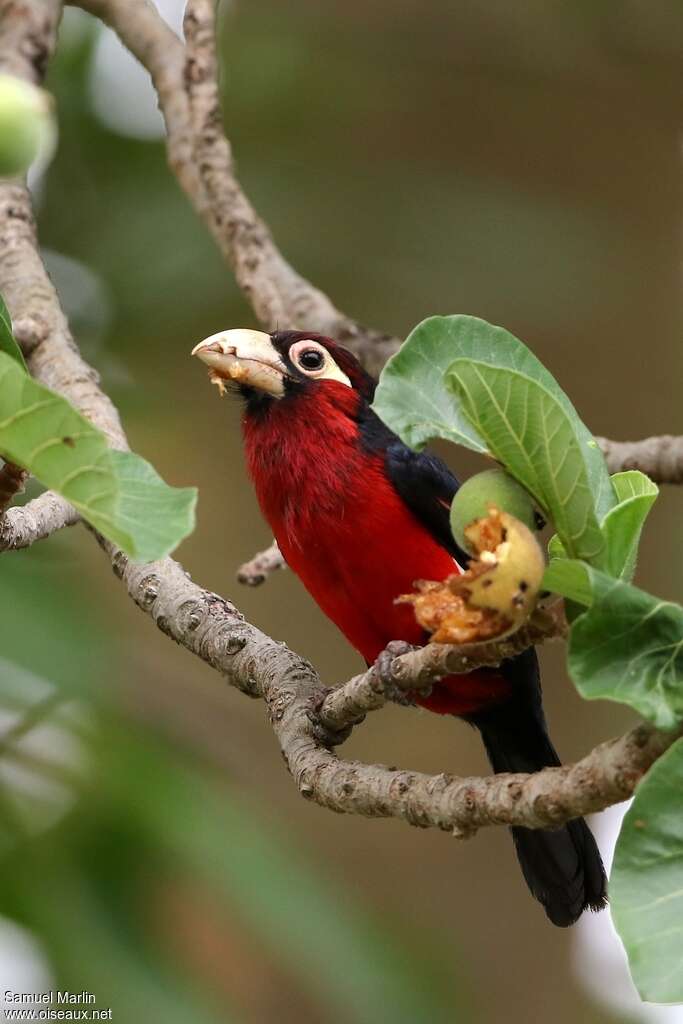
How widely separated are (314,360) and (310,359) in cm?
1

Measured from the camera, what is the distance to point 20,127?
44.7 inches

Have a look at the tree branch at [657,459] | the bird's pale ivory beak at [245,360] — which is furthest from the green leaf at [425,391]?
the tree branch at [657,459]

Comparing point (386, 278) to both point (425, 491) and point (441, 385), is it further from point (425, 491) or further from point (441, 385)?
point (441, 385)

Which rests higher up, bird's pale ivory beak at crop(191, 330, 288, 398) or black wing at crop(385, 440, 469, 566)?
bird's pale ivory beak at crop(191, 330, 288, 398)

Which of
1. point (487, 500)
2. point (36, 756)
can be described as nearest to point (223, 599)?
point (487, 500)

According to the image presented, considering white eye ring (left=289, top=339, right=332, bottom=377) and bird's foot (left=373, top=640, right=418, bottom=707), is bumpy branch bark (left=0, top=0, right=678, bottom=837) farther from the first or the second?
white eye ring (left=289, top=339, right=332, bottom=377)

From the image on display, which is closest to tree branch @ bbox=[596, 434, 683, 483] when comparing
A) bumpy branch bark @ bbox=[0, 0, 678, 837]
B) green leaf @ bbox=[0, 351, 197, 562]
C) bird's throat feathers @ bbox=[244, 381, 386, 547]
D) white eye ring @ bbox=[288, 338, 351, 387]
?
bird's throat feathers @ bbox=[244, 381, 386, 547]

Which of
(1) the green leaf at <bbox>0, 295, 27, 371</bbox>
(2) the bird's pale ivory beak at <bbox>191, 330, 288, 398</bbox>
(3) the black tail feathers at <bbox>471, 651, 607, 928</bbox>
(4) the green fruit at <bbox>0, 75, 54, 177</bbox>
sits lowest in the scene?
(3) the black tail feathers at <bbox>471, 651, 607, 928</bbox>

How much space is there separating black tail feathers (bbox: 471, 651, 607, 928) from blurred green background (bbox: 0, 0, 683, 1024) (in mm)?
1597

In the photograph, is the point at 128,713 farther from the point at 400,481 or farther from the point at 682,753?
the point at 682,753

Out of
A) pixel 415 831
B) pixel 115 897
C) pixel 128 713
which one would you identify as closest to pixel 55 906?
pixel 115 897

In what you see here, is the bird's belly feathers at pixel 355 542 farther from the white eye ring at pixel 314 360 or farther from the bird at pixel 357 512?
the white eye ring at pixel 314 360

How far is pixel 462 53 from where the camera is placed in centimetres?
562

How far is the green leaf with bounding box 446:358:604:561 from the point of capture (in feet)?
4.89
